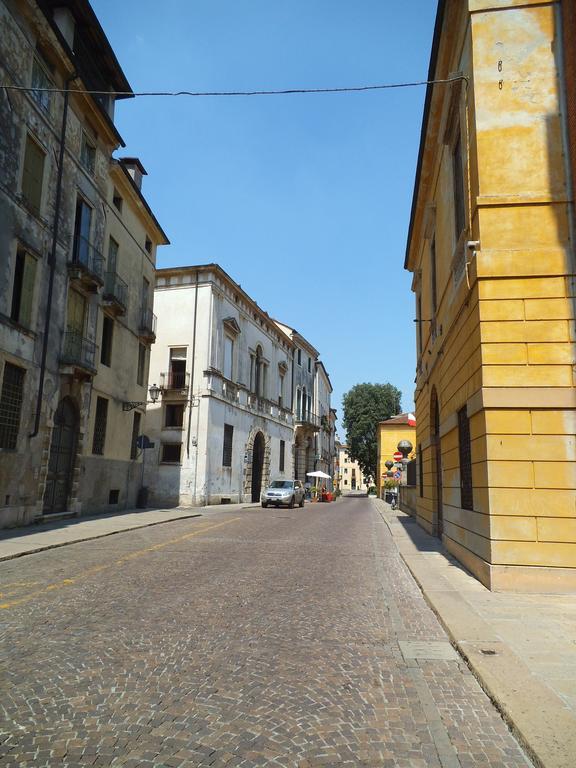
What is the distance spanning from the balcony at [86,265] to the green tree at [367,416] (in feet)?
158

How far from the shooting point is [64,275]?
16812 mm

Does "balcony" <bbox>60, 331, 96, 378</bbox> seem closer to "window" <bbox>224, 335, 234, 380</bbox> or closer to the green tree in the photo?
"window" <bbox>224, 335, 234, 380</bbox>

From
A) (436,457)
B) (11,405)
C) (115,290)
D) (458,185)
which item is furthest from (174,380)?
(458,185)

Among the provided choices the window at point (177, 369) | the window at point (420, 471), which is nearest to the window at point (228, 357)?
the window at point (177, 369)

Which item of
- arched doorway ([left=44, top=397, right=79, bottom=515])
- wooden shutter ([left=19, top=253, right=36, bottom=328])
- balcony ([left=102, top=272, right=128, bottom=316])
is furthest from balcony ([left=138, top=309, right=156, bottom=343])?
wooden shutter ([left=19, top=253, right=36, bottom=328])

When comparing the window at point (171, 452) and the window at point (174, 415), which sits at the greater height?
the window at point (174, 415)

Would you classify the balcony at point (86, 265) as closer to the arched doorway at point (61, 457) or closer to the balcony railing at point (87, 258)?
→ the balcony railing at point (87, 258)

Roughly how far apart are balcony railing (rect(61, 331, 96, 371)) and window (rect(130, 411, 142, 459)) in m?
5.11

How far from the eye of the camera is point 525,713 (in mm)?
3539

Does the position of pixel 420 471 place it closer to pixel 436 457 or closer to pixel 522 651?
pixel 436 457

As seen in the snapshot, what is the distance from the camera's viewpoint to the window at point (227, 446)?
30.4 metres

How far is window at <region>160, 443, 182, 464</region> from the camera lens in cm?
2802

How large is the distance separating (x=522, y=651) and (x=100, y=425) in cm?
1737

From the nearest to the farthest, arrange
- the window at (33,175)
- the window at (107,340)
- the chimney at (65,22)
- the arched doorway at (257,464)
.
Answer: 1. the window at (33,175)
2. the chimney at (65,22)
3. the window at (107,340)
4. the arched doorway at (257,464)
